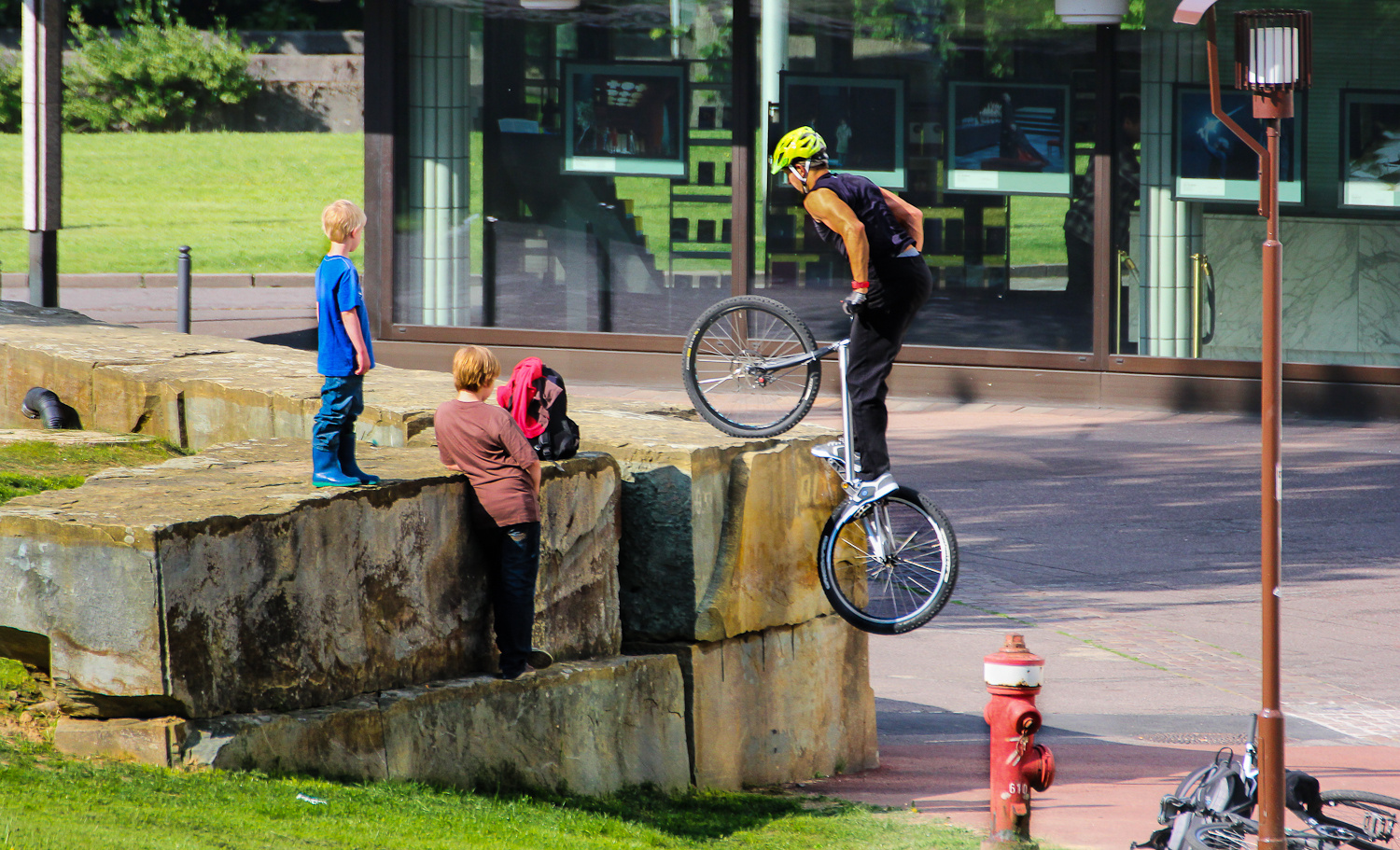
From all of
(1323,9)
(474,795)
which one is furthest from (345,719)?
(1323,9)

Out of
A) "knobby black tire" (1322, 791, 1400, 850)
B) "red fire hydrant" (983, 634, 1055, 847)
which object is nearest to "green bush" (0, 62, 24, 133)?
"red fire hydrant" (983, 634, 1055, 847)

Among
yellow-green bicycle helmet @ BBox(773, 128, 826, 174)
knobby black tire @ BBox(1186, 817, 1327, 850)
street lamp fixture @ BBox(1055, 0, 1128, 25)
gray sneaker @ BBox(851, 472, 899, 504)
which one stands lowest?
knobby black tire @ BBox(1186, 817, 1327, 850)

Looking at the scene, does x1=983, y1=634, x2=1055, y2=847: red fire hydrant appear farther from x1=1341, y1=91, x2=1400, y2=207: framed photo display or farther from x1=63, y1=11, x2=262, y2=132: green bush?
x1=63, y1=11, x2=262, y2=132: green bush

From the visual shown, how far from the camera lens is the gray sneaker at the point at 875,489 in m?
6.64

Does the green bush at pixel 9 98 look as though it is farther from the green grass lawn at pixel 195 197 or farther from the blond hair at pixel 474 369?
the blond hair at pixel 474 369

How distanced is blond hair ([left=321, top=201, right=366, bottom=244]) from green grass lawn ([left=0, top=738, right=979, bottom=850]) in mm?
1899

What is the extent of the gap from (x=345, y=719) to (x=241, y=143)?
1217 inches

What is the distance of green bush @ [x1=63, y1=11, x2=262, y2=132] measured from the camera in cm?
3394

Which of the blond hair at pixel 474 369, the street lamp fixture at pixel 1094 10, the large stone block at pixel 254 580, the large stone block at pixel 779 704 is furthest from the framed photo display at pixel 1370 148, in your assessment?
the blond hair at pixel 474 369

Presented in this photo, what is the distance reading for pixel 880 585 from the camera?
7031 millimetres

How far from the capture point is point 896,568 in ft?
22.3

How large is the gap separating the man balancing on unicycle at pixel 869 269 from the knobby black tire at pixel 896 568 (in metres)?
0.15

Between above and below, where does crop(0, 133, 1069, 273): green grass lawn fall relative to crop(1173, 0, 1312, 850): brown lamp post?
above

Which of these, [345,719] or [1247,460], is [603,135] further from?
[345,719]
